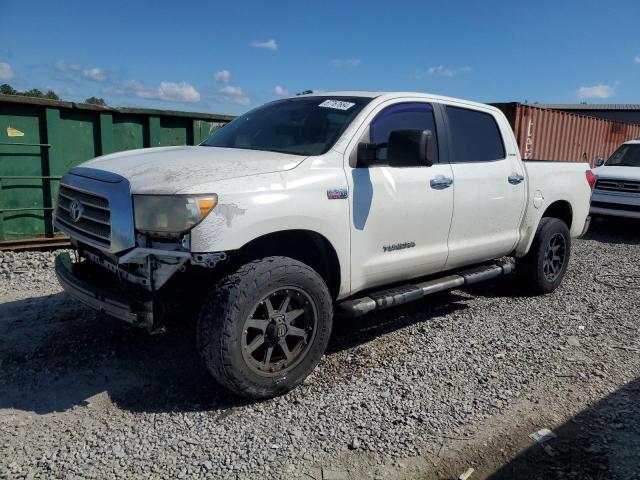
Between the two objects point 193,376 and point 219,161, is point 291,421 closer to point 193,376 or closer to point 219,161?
point 193,376

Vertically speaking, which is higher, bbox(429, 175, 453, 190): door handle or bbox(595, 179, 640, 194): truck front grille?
bbox(429, 175, 453, 190): door handle

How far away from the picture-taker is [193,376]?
3596mm

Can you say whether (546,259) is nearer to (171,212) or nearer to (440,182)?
(440,182)

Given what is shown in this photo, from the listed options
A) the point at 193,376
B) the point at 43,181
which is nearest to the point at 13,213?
the point at 43,181

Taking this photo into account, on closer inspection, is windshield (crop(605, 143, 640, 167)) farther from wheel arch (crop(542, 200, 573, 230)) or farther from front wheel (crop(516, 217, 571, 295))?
front wheel (crop(516, 217, 571, 295))

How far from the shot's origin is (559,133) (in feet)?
46.3

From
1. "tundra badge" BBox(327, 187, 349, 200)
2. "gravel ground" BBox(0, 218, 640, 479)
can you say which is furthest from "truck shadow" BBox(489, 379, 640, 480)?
"tundra badge" BBox(327, 187, 349, 200)

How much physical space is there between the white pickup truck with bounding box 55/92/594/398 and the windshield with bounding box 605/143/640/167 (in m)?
7.49

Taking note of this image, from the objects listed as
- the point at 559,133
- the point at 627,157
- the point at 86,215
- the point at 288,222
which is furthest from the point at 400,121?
the point at 559,133

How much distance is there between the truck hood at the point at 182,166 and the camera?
2.95 meters

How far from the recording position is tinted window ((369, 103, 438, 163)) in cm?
386

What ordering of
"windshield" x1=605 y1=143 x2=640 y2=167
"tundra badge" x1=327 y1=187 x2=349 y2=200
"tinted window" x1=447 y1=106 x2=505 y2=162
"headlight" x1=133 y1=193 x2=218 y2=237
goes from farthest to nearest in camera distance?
"windshield" x1=605 y1=143 x2=640 y2=167 → "tinted window" x1=447 y1=106 x2=505 y2=162 → "tundra badge" x1=327 y1=187 x2=349 y2=200 → "headlight" x1=133 y1=193 x2=218 y2=237

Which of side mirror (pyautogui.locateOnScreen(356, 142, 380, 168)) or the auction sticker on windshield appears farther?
the auction sticker on windshield

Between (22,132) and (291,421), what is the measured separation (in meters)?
5.39
